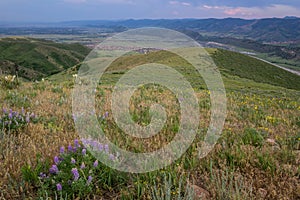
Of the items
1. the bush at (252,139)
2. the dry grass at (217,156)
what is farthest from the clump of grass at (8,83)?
the bush at (252,139)

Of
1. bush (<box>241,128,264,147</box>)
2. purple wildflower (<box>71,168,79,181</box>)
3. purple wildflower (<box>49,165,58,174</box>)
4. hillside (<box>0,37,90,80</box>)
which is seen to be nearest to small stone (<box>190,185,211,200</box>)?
purple wildflower (<box>71,168,79,181</box>)

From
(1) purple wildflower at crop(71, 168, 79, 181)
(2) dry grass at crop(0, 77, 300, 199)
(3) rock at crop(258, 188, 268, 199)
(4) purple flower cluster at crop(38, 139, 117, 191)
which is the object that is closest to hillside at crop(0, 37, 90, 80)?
(2) dry grass at crop(0, 77, 300, 199)

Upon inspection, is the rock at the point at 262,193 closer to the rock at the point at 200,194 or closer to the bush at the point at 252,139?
the rock at the point at 200,194

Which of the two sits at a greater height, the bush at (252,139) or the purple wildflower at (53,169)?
the purple wildflower at (53,169)

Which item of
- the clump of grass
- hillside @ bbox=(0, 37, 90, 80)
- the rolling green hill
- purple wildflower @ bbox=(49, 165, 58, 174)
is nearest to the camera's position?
purple wildflower @ bbox=(49, 165, 58, 174)

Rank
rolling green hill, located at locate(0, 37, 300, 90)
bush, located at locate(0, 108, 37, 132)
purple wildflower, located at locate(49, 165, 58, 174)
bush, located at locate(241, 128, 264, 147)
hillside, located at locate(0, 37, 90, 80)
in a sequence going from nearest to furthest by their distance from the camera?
purple wildflower, located at locate(49, 165, 58, 174) → bush, located at locate(0, 108, 37, 132) → bush, located at locate(241, 128, 264, 147) → rolling green hill, located at locate(0, 37, 300, 90) → hillside, located at locate(0, 37, 90, 80)

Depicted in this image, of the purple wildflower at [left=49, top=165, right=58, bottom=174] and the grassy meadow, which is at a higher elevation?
the purple wildflower at [left=49, top=165, right=58, bottom=174]

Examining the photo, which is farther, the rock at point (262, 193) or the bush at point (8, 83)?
the bush at point (8, 83)

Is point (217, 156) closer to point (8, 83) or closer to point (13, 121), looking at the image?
point (13, 121)

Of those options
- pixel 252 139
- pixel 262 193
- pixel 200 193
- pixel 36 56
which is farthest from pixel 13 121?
pixel 36 56

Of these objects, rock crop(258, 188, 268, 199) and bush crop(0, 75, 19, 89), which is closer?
rock crop(258, 188, 268, 199)

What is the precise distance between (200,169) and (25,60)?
149 m

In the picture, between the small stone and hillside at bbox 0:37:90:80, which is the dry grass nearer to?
the small stone

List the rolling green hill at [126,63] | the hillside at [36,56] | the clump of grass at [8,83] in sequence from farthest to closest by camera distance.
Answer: the hillside at [36,56], the rolling green hill at [126,63], the clump of grass at [8,83]
